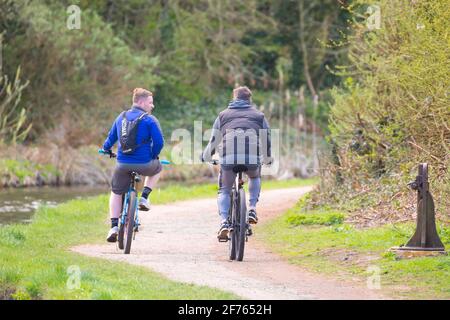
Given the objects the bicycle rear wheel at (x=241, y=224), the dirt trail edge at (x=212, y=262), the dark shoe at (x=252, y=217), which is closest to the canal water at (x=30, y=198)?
the dirt trail edge at (x=212, y=262)

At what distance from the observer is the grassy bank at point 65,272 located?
9.91 metres

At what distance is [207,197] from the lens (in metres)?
23.8

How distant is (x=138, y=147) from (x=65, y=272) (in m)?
2.49

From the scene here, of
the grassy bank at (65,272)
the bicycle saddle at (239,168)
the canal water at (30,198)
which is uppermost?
the canal water at (30,198)

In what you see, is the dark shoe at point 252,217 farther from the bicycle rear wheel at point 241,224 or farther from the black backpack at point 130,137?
the black backpack at point 130,137

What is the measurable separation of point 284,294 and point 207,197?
45.2 ft

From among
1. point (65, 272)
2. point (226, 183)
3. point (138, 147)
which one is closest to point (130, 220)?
point (138, 147)

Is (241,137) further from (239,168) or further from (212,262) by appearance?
(212,262)

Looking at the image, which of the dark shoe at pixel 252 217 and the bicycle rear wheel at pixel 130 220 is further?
the dark shoe at pixel 252 217

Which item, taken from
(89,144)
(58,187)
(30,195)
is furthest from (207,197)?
(89,144)

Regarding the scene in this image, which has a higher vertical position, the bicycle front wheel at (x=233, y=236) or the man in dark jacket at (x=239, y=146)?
the man in dark jacket at (x=239, y=146)

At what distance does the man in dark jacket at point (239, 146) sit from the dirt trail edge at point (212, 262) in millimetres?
655

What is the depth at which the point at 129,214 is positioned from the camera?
12.9m

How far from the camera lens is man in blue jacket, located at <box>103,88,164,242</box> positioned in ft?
42.4
